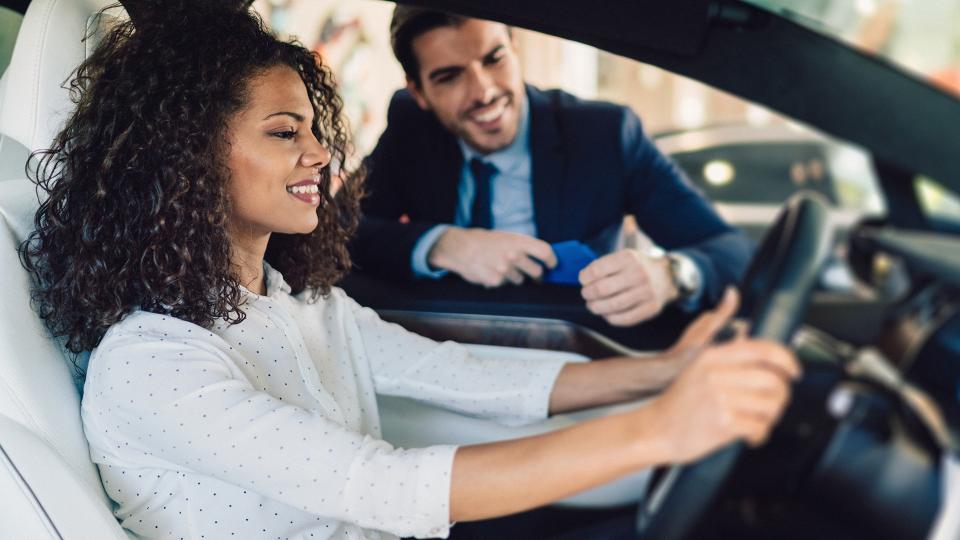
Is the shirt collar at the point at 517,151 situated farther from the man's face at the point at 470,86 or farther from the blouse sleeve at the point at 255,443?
the blouse sleeve at the point at 255,443

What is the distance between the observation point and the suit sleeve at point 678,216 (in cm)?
91

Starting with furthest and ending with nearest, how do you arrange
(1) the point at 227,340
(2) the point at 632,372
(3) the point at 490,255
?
(3) the point at 490,255
(1) the point at 227,340
(2) the point at 632,372

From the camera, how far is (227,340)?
1141 mm

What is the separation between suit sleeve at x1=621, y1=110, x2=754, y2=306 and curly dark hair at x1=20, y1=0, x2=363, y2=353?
1.74ft

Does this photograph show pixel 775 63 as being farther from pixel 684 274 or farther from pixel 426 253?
pixel 426 253

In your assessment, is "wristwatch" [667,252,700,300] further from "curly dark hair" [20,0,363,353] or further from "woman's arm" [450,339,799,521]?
"curly dark hair" [20,0,363,353]

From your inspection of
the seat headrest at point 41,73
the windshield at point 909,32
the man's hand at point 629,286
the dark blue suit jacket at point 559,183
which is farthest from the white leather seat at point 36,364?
the windshield at point 909,32

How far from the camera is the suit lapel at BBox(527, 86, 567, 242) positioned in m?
1.31

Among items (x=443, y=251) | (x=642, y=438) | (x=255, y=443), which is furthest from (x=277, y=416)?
(x=443, y=251)

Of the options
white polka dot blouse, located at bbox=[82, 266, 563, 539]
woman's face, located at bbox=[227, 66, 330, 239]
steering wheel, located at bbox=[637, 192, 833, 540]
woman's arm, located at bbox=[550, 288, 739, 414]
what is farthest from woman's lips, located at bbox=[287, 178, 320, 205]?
steering wheel, located at bbox=[637, 192, 833, 540]

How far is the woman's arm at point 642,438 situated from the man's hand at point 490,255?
41cm

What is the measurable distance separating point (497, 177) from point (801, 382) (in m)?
0.77

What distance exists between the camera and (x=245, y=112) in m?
1.13

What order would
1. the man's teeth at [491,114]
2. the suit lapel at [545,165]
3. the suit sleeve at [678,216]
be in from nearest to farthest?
the suit sleeve at [678,216]
the suit lapel at [545,165]
the man's teeth at [491,114]
